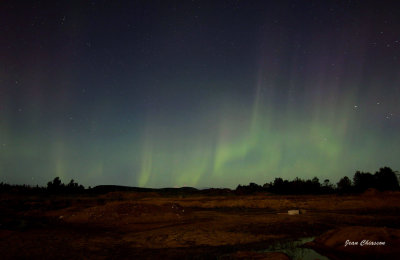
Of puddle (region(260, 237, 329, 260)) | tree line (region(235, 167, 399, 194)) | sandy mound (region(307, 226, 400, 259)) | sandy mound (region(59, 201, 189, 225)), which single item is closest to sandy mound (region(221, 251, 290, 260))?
puddle (region(260, 237, 329, 260))

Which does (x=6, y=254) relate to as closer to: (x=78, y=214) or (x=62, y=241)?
(x=62, y=241)

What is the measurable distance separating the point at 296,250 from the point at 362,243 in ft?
9.40

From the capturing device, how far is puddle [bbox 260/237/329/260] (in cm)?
1280

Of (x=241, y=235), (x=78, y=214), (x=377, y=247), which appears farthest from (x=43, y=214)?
(x=377, y=247)

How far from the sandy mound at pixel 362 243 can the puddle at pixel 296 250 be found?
0.58m

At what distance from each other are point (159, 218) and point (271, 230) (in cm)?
1306

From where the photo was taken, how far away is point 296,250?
46.2 feet

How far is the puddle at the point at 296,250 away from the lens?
12.8 metres

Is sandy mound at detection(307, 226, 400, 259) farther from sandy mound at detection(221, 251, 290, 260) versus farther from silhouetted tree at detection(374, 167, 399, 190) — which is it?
silhouetted tree at detection(374, 167, 399, 190)

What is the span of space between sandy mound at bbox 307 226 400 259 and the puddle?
577 millimetres

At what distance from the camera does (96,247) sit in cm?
1597

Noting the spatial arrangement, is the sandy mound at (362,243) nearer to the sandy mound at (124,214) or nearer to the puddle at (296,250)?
the puddle at (296,250)

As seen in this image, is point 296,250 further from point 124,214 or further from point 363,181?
point 363,181

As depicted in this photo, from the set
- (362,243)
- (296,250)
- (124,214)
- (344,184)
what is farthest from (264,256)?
(344,184)
